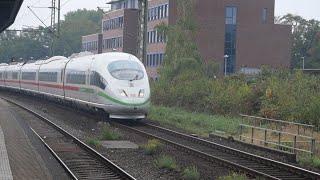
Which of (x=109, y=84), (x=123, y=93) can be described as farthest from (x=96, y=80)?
(x=123, y=93)

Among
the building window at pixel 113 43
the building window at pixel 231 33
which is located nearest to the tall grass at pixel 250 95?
the building window at pixel 231 33

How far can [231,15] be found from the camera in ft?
260

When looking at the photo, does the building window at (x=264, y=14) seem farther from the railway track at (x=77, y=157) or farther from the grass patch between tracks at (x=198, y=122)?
the railway track at (x=77, y=157)

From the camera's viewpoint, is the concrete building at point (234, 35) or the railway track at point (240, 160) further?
the concrete building at point (234, 35)

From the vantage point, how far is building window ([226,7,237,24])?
79.1 metres

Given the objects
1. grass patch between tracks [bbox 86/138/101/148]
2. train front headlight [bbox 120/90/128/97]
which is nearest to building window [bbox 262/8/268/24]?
train front headlight [bbox 120/90/128/97]

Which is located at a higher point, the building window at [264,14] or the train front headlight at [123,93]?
the building window at [264,14]

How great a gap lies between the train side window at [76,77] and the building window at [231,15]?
48.1m

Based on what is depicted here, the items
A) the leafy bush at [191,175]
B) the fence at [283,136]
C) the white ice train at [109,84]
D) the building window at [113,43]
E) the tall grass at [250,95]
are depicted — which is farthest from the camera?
the building window at [113,43]

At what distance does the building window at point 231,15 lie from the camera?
79125 mm

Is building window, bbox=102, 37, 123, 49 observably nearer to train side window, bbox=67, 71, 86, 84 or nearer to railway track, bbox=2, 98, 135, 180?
train side window, bbox=67, 71, 86, 84

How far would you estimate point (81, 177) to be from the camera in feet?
43.3

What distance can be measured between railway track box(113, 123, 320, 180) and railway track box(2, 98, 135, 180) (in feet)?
9.22

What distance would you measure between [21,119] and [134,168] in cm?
1475
